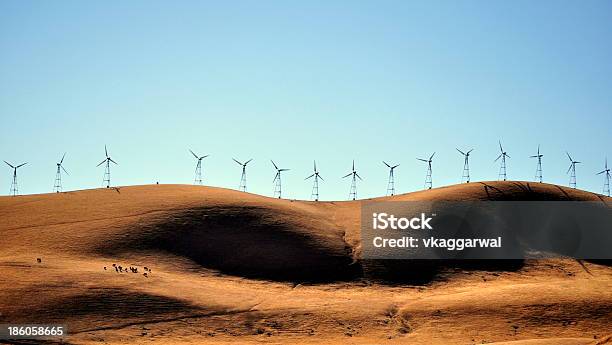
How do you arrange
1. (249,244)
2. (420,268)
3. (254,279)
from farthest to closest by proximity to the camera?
(249,244) → (420,268) → (254,279)

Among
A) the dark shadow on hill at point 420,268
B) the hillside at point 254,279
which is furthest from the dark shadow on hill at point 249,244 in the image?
the dark shadow on hill at point 420,268

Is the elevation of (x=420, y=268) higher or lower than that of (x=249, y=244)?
lower

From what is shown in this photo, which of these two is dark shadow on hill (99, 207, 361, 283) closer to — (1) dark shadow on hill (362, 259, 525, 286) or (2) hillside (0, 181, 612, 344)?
(2) hillside (0, 181, 612, 344)

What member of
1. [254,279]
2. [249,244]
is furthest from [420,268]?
[249,244]

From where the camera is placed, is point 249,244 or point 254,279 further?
point 249,244

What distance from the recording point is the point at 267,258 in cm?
8344

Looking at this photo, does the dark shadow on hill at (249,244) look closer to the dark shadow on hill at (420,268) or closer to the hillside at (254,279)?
the hillside at (254,279)

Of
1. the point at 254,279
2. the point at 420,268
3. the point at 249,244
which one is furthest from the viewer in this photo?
the point at 249,244

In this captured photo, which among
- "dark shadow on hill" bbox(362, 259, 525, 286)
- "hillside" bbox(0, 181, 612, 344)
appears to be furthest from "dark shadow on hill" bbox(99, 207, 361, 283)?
"dark shadow on hill" bbox(362, 259, 525, 286)

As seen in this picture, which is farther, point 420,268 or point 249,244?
point 249,244

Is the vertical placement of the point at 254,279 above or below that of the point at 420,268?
below

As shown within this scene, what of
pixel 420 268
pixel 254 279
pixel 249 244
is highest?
pixel 249 244

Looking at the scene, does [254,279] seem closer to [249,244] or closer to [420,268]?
[249,244]

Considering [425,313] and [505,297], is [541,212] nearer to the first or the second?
[505,297]
